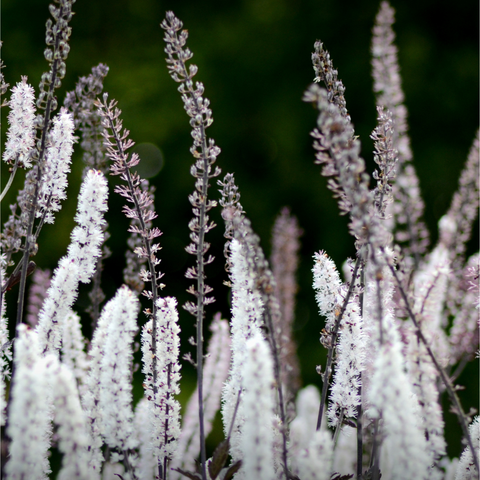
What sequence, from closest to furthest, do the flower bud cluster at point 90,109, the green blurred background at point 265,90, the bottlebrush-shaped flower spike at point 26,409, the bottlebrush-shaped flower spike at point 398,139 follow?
1. the bottlebrush-shaped flower spike at point 26,409
2. the flower bud cluster at point 90,109
3. the bottlebrush-shaped flower spike at point 398,139
4. the green blurred background at point 265,90

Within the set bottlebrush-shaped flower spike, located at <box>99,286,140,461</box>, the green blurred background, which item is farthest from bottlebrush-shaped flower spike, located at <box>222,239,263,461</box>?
the green blurred background

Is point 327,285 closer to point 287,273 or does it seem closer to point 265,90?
point 287,273

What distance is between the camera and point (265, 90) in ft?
11.7

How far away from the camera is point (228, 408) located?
760 millimetres

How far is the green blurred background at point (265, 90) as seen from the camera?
127 inches

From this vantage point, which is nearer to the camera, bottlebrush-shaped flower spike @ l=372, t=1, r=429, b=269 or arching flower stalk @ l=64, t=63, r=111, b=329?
arching flower stalk @ l=64, t=63, r=111, b=329

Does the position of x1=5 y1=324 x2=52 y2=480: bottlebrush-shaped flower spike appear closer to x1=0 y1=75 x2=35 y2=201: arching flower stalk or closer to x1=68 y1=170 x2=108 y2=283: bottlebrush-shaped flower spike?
x1=68 y1=170 x2=108 y2=283: bottlebrush-shaped flower spike

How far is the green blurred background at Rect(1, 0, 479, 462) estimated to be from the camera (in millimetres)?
3217

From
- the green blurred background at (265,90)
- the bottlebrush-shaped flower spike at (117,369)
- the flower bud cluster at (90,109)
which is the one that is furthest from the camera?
the green blurred background at (265,90)

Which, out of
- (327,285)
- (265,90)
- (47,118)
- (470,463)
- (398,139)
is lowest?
(470,463)

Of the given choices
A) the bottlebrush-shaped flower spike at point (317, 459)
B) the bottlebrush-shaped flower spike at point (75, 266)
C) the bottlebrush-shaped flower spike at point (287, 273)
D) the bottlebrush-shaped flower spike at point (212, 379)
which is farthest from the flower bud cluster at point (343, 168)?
the bottlebrush-shaped flower spike at point (287, 273)

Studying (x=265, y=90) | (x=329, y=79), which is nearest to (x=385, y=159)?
(x=329, y=79)

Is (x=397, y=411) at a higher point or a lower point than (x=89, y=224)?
lower

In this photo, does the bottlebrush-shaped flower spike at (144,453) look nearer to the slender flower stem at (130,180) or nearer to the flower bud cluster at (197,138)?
the slender flower stem at (130,180)
